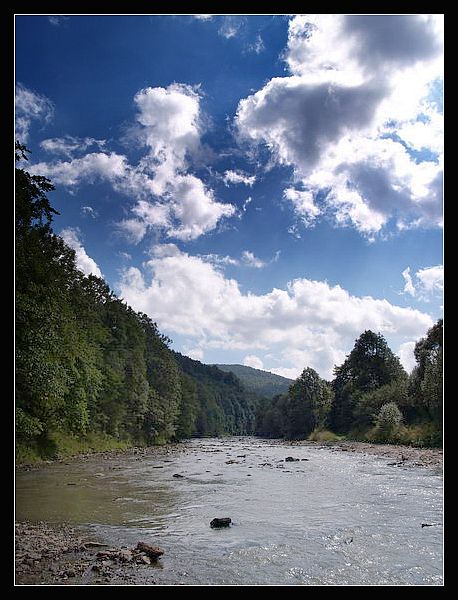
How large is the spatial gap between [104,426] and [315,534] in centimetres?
2741

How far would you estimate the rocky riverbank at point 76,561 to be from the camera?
20.2 ft

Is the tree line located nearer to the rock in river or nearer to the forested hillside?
the rock in river

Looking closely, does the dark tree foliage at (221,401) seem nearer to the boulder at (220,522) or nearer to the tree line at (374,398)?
the tree line at (374,398)

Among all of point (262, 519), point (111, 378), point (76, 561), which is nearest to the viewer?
point (76, 561)

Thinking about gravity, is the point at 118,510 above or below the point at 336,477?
above

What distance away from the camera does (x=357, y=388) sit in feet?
183

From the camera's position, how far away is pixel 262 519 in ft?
34.2

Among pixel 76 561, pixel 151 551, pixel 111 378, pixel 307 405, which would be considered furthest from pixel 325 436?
pixel 76 561

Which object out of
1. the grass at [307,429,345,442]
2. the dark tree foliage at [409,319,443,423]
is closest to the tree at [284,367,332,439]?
the grass at [307,429,345,442]

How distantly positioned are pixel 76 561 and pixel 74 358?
18.0 meters

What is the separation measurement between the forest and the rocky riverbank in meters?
6.08

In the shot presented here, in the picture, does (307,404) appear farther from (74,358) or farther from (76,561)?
(76,561)
